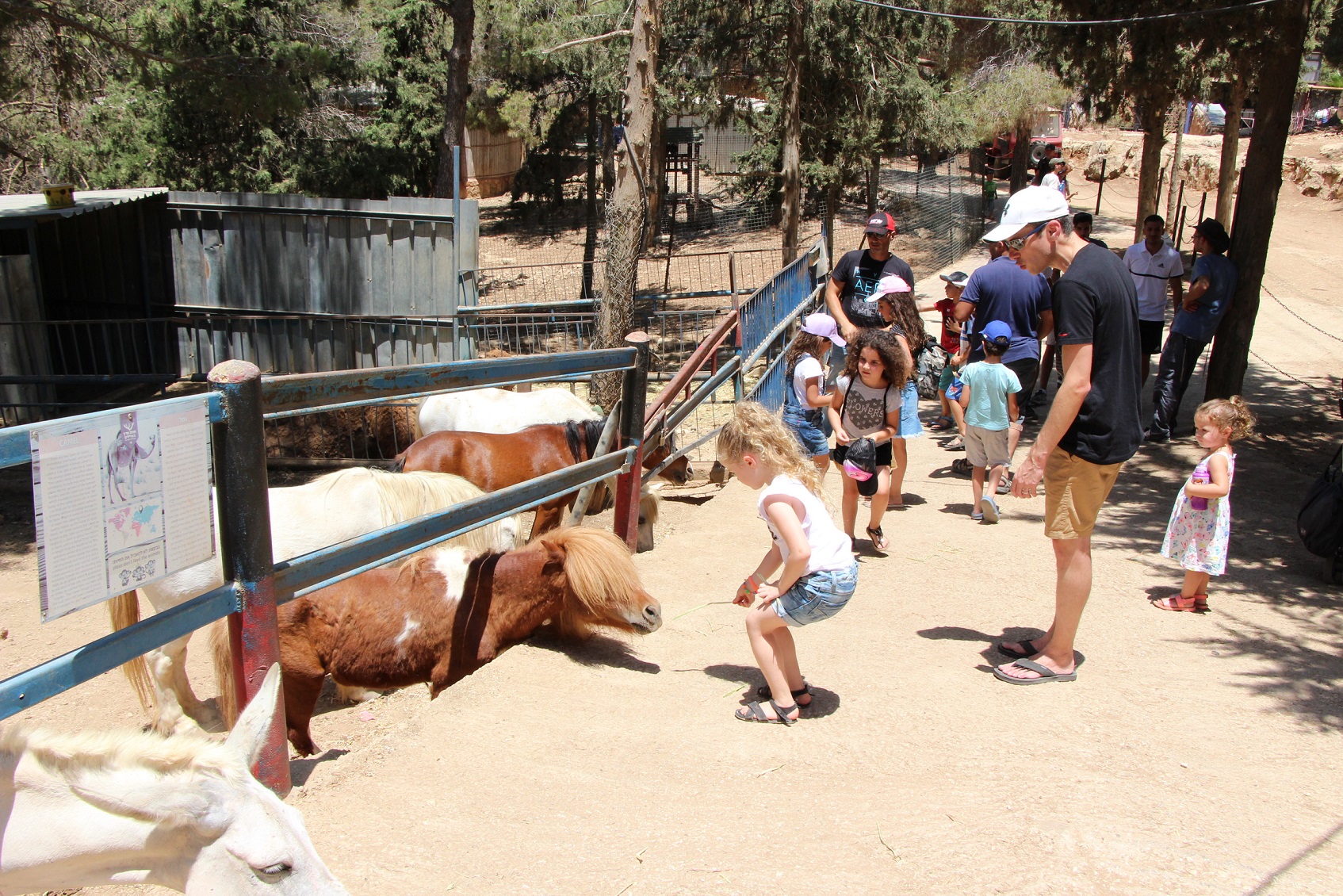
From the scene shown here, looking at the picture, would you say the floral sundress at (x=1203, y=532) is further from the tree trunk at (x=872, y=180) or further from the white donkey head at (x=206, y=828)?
the tree trunk at (x=872, y=180)

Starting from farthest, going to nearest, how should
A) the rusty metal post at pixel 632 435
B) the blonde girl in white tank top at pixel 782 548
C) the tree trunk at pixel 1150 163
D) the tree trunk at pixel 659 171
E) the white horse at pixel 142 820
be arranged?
the tree trunk at pixel 659 171, the tree trunk at pixel 1150 163, the rusty metal post at pixel 632 435, the blonde girl in white tank top at pixel 782 548, the white horse at pixel 142 820

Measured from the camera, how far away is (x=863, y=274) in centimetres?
740

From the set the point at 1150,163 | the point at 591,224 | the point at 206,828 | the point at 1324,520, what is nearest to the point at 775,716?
the point at 206,828

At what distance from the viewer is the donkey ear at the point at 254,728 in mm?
2143

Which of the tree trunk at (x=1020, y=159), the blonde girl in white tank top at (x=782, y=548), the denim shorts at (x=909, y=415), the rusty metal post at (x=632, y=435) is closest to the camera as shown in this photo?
the blonde girl in white tank top at (x=782, y=548)

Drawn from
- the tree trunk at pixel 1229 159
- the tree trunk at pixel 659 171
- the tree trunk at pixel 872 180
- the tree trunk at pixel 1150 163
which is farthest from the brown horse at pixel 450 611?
the tree trunk at pixel 659 171

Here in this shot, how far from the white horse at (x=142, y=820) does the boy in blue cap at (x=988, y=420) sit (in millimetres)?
5343

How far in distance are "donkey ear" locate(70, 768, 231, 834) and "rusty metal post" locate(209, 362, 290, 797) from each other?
1.80 feet

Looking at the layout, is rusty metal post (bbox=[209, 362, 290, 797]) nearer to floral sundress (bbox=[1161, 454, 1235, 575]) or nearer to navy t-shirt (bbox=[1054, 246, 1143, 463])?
navy t-shirt (bbox=[1054, 246, 1143, 463])

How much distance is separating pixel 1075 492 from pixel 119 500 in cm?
339

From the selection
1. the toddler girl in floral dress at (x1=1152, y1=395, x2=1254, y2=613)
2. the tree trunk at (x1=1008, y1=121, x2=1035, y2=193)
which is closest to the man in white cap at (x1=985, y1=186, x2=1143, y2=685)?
the toddler girl in floral dress at (x1=1152, y1=395, x2=1254, y2=613)

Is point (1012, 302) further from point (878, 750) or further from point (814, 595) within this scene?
point (878, 750)

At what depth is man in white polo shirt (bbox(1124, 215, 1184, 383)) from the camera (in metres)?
9.08

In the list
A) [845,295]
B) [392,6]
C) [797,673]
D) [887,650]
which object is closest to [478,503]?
[797,673]
